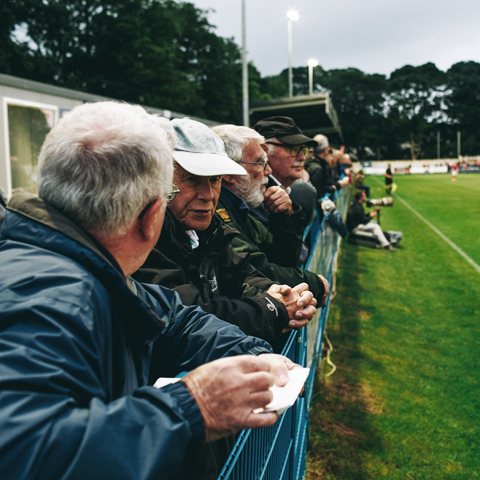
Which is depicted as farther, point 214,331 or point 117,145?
point 214,331

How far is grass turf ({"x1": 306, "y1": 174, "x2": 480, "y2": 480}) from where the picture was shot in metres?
3.52

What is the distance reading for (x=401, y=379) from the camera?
15.7 feet

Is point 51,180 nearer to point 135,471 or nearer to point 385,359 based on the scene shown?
point 135,471

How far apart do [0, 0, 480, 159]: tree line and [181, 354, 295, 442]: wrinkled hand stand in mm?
12952

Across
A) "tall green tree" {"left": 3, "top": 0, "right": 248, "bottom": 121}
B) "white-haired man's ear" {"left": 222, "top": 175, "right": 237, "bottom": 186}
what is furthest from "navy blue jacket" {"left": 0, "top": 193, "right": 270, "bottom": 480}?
"tall green tree" {"left": 3, "top": 0, "right": 248, "bottom": 121}

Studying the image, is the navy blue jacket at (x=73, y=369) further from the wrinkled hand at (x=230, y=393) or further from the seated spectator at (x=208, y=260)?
the seated spectator at (x=208, y=260)

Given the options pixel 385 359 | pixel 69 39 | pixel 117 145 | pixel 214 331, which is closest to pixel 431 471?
pixel 385 359

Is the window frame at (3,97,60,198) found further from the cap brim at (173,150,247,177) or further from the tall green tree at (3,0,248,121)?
the tall green tree at (3,0,248,121)

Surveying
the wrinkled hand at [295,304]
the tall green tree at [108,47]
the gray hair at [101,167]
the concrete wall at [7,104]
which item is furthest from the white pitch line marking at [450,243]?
the tall green tree at [108,47]

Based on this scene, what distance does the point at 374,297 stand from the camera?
7766mm

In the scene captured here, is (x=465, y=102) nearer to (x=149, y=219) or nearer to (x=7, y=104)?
(x=7, y=104)

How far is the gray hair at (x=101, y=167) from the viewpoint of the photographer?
3.59 ft

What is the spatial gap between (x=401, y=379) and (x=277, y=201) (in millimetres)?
2663

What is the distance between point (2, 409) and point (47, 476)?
14 cm
